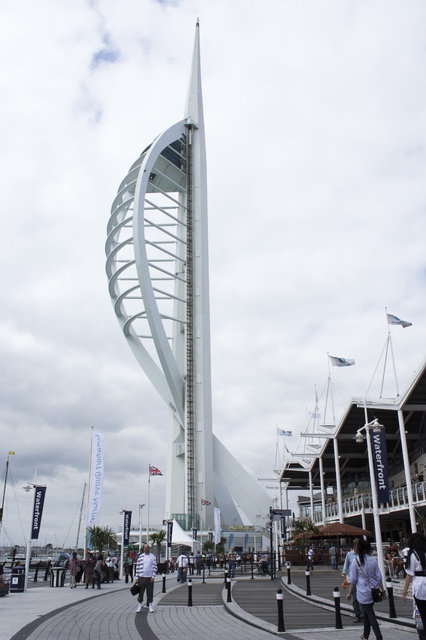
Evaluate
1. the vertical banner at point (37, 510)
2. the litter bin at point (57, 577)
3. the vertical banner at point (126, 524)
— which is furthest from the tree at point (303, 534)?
the vertical banner at point (37, 510)

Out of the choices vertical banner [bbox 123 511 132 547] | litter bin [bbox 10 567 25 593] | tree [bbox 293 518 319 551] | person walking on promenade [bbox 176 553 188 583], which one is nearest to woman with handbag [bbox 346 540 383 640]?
litter bin [bbox 10 567 25 593]

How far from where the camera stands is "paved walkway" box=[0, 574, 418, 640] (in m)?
8.95

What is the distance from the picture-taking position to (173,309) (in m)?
55.6

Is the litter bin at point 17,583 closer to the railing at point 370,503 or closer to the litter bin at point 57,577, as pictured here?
the litter bin at point 57,577

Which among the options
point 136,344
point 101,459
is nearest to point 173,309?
point 136,344

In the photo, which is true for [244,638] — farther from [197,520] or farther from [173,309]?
[173,309]

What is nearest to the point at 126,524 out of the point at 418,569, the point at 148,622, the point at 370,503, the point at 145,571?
the point at 145,571

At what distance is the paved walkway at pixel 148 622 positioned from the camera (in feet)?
29.4

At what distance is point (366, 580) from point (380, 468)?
15.8m

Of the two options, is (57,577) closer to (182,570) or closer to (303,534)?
(182,570)

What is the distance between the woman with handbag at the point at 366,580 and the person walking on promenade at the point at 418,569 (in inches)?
33.9

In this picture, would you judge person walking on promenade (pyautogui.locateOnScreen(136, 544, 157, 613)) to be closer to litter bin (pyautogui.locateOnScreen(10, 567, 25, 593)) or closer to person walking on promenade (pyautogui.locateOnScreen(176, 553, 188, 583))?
litter bin (pyautogui.locateOnScreen(10, 567, 25, 593))

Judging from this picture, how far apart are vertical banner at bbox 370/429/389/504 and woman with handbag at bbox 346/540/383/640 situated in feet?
46.4

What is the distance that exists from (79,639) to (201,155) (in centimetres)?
5409
